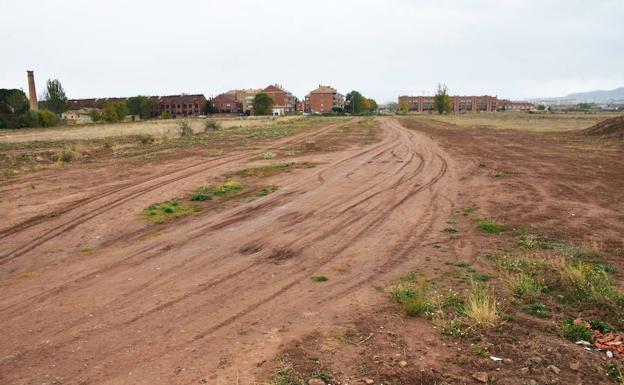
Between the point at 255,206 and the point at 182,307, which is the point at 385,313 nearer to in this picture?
the point at 182,307

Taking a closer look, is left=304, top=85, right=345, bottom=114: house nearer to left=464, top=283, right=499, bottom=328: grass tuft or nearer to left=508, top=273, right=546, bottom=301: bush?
left=508, top=273, right=546, bottom=301: bush

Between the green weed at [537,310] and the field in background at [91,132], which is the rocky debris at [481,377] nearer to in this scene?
the green weed at [537,310]

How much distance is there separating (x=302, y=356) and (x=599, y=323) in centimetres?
397

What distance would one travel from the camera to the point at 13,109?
2908 inches

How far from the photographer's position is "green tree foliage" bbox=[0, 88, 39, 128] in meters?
73.2

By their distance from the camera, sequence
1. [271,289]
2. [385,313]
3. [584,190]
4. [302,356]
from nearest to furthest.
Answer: [302,356]
[385,313]
[271,289]
[584,190]

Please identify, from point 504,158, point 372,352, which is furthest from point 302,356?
point 504,158

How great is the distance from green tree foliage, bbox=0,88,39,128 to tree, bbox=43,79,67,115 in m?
31.3

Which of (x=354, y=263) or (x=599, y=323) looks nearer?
(x=599, y=323)

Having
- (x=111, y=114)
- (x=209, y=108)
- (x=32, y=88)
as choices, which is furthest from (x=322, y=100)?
(x=32, y=88)

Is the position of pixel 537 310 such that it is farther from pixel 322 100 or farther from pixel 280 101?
pixel 322 100

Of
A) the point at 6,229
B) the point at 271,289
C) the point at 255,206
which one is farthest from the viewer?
the point at 255,206

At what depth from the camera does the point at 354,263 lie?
8297 mm

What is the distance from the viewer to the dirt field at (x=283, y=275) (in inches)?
200
